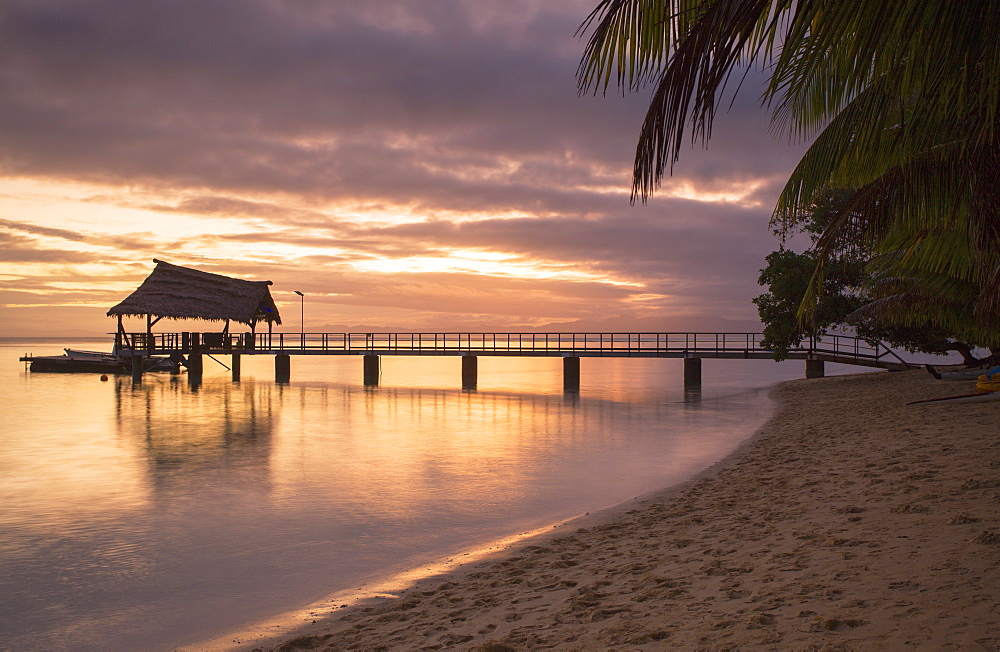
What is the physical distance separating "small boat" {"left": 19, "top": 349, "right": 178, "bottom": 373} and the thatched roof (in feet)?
18.2

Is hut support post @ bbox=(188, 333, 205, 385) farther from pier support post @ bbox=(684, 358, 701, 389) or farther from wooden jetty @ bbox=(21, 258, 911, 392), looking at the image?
pier support post @ bbox=(684, 358, 701, 389)

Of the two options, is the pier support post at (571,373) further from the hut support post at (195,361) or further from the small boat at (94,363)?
the small boat at (94,363)

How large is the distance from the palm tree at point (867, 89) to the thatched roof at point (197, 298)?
40.1 m

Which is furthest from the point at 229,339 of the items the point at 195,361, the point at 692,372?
the point at 692,372

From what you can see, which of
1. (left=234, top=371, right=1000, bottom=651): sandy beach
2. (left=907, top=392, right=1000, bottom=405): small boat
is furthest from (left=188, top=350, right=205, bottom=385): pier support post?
(left=907, top=392, right=1000, bottom=405): small boat

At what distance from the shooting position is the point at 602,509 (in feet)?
34.4

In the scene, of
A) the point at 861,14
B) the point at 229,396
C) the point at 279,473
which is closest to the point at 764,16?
the point at 861,14

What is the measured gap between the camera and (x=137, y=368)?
42469mm

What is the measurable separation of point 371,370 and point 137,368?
14.6 m

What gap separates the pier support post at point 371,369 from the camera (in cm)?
4041

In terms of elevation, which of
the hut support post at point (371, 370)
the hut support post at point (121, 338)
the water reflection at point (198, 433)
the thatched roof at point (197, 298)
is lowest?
the water reflection at point (198, 433)

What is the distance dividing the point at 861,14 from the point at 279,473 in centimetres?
1423

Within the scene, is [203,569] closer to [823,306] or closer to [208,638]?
[208,638]

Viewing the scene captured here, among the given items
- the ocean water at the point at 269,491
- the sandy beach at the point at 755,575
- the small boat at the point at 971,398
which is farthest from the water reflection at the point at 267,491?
the small boat at the point at 971,398
